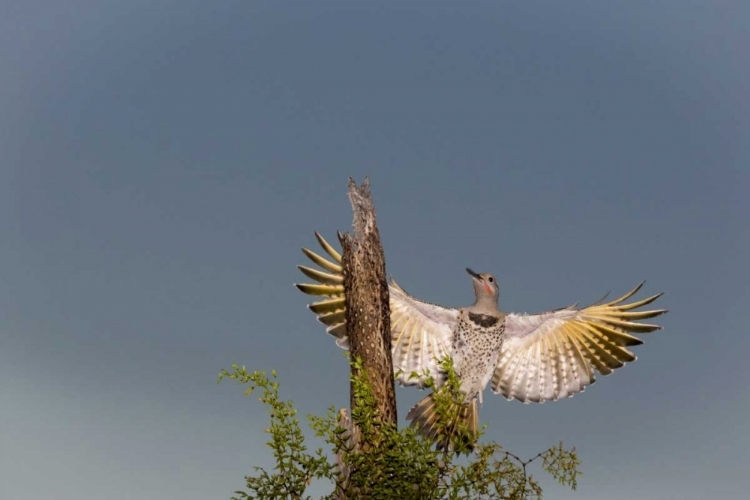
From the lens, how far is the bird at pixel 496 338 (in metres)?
13.1

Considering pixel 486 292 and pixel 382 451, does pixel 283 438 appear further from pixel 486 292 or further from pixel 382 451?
pixel 486 292

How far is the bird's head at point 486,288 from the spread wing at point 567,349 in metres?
0.71

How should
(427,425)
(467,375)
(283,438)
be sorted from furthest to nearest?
(467,375), (427,425), (283,438)

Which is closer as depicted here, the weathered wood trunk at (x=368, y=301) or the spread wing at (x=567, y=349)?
the weathered wood trunk at (x=368, y=301)

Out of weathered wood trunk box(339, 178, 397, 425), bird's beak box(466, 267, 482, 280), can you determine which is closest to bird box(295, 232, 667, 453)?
bird's beak box(466, 267, 482, 280)

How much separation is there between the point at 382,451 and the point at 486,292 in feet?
15.6

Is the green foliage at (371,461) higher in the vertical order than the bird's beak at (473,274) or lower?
lower

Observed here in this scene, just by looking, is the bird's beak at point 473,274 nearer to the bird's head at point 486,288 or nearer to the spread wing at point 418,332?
the bird's head at point 486,288

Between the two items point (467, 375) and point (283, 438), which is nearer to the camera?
Result: point (283, 438)

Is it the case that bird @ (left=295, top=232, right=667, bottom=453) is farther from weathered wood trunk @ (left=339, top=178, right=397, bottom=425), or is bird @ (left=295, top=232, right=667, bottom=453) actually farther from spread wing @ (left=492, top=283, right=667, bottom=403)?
weathered wood trunk @ (left=339, top=178, right=397, bottom=425)

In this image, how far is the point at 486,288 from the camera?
13.9 meters

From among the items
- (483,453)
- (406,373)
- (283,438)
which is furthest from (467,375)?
(283,438)

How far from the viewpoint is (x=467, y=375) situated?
45.0 feet

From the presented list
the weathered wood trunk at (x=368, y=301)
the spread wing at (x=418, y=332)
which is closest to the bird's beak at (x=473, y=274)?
the spread wing at (x=418, y=332)
